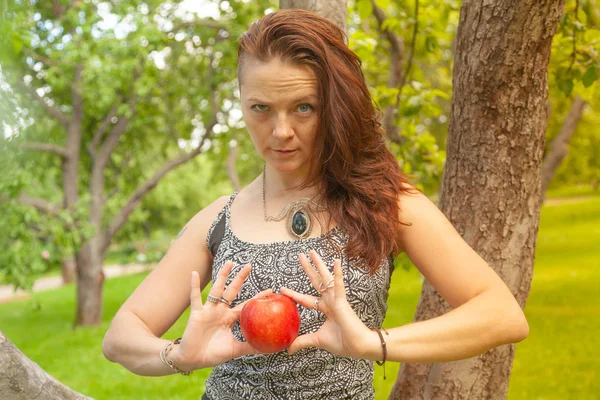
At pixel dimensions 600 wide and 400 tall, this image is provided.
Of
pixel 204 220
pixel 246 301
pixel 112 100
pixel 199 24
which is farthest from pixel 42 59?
pixel 246 301

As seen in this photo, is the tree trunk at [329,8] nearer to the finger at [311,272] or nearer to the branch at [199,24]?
the finger at [311,272]

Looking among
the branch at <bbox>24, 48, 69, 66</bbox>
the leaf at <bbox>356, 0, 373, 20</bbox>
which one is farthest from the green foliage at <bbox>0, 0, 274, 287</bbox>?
the leaf at <bbox>356, 0, 373, 20</bbox>

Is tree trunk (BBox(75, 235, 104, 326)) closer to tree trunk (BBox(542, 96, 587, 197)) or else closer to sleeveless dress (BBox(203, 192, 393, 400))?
tree trunk (BBox(542, 96, 587, 197))

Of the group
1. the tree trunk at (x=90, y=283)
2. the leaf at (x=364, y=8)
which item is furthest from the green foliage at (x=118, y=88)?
the leaf at (x=364, y=8)

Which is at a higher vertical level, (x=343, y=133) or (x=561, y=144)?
(x=343, y=133)

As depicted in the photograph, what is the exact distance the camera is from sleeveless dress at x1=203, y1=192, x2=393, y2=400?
6.61 ft

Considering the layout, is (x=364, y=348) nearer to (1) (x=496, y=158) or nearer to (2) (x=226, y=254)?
(2) (x=226, y=254)

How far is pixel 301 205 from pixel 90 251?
10.7 meters

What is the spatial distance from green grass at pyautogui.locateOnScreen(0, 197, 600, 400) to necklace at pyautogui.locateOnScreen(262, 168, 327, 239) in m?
4.10

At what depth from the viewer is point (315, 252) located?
1864 mm

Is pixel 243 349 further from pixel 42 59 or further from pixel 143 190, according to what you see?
pixel 143 190

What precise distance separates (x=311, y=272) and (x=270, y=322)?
0.56ft

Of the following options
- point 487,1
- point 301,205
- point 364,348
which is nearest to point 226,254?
point 301,205

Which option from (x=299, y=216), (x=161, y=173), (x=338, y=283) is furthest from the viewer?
(x=161, y=173)
